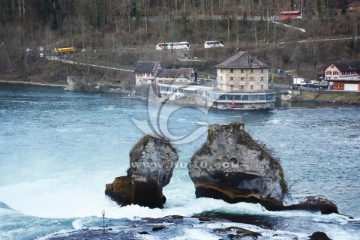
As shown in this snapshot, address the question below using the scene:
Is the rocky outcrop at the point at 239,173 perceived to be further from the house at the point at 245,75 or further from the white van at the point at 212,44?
the white van at the point at 212,44

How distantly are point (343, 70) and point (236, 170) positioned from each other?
47.7 meters

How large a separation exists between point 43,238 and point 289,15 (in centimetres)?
7611

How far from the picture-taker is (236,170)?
29812 millimetres

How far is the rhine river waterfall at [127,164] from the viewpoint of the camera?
1081 inches

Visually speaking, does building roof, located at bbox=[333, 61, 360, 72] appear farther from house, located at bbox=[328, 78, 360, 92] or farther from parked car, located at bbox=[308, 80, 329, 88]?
house, located at bbox=[328, 78, 360, 92]

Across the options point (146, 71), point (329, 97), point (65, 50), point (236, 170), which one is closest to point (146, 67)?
point (146, 71)

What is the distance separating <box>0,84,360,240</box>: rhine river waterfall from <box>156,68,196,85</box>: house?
892 cm

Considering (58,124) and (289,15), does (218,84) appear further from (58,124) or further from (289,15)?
(289,15)

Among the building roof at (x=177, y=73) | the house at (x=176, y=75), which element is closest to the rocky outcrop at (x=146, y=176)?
the house at (x=176, y=75)

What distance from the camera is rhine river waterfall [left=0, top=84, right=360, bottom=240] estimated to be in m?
27.5

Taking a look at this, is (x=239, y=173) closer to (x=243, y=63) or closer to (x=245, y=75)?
(x=245, y=75)

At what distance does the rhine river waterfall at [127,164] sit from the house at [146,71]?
1251 centimetres

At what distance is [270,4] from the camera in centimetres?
10181

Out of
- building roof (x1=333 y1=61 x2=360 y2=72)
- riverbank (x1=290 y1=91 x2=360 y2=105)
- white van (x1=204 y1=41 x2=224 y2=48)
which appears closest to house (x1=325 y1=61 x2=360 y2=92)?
building roof (x1=333 y1=61 x2=360 y2=72)
